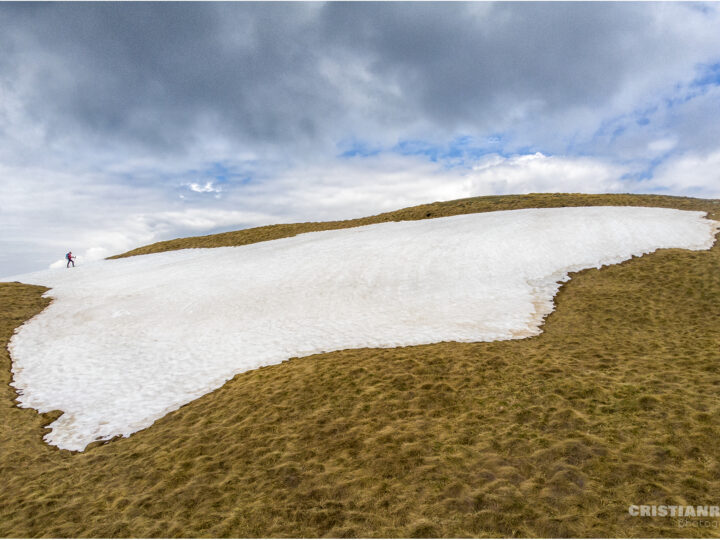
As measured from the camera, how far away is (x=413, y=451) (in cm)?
824

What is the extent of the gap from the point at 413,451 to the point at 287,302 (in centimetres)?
1475

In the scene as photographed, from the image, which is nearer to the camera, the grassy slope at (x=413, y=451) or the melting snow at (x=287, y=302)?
the grassy slope at (x=413, y=451)

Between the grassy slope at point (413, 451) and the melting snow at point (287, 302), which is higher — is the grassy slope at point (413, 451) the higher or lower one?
the lower one

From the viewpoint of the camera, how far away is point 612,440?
799cm

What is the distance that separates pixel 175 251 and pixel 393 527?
42.0 m

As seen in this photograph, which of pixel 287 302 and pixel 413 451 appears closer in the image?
pixel 413 451

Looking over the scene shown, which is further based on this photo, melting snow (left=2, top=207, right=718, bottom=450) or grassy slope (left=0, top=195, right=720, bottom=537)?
melting snow (left=2, top=207, right=718, bottom=450)

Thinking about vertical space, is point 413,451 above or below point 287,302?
below

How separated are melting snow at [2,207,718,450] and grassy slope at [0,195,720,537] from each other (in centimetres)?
139

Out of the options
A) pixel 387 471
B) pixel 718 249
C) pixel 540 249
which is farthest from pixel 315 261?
pixel 718 249

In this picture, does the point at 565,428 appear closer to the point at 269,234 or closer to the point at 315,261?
the point at 315,261

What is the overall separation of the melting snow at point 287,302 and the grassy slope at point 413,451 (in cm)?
139

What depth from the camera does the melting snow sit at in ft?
46.0

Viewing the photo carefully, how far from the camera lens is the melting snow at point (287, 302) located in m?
14.0
